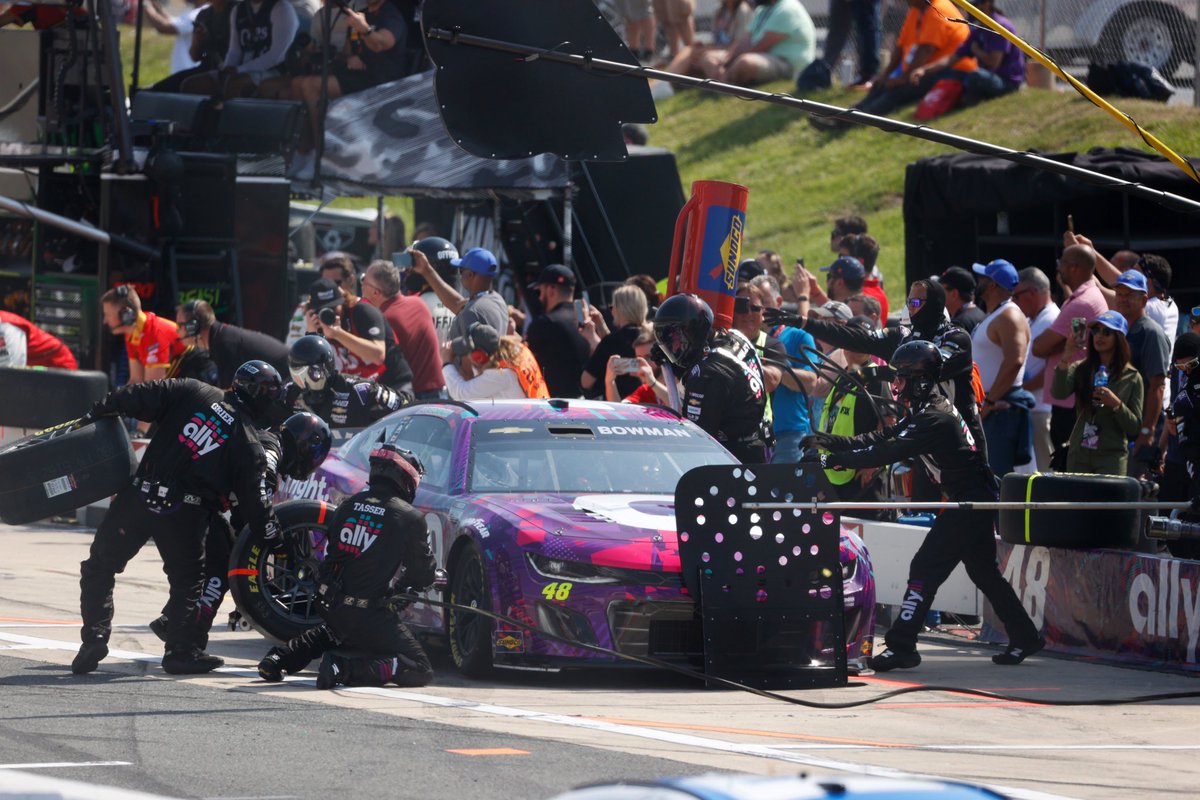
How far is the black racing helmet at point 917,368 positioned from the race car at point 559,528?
99 cm

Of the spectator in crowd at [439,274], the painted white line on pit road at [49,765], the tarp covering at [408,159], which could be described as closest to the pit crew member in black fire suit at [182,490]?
the painted white line on pit road at [49,765]

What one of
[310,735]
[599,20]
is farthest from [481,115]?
[310,735]

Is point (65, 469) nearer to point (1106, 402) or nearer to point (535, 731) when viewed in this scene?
point (535, 731)

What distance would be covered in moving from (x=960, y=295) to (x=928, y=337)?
5.21 ft

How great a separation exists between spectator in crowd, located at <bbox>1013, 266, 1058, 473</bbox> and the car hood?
14.5 feet

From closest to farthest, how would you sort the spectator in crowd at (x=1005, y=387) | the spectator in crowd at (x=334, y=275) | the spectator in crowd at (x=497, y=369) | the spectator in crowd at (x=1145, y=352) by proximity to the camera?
1. the spectator in crowd at (x=1145, y=352)
2. the spectator in crowd at (x=1005, y=387)
3. the spectator in crowd at (x=497, y=369)
4. the spectator in crowd at (x=334, y=275)

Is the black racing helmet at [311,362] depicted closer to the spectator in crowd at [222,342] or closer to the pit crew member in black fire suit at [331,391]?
the pit crew member in black fire suit at [331,391]

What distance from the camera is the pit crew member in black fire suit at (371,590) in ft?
29.7

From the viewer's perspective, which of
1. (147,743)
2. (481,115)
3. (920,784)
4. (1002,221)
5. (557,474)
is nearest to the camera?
(920,784)

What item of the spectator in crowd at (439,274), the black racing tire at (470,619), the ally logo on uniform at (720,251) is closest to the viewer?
the black racing tire at (470,619)

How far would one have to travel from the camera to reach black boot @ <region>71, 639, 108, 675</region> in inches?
364

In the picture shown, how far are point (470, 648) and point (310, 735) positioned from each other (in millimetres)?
1825

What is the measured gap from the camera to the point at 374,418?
42.6ft

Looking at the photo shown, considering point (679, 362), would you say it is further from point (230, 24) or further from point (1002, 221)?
point (230, 24)
